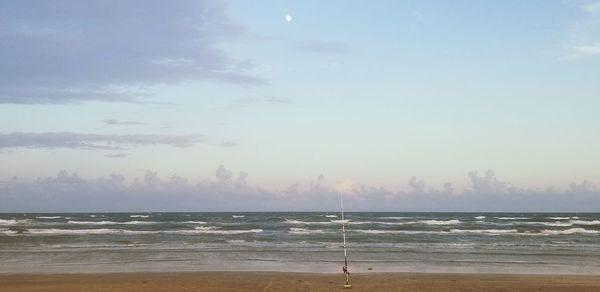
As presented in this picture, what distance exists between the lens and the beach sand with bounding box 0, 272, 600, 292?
50.3ft

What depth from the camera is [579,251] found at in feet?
92.6

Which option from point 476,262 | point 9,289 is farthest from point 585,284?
point 9,289

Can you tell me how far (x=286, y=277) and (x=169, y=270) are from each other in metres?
4.92

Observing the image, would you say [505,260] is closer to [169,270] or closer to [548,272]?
[548,272]

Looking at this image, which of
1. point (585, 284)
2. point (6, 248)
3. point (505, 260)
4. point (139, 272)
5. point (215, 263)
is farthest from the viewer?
point (6, 248)

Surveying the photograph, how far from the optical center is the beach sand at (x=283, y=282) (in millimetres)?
15336

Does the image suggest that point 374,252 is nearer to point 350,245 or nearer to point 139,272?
point 350,245

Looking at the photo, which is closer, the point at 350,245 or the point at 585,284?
the point at 585,284

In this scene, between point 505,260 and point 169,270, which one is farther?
point 505,260

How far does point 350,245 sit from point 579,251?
40.8 ft

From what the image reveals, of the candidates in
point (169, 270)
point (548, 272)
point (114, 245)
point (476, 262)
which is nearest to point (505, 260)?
point (476, 262)

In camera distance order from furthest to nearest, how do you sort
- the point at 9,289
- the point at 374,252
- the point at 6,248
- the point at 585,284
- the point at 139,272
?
the point at 6,248
the point at 374,252
the point at 139,272
the point at 585,284
the point at 9,289

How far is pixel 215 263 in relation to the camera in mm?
21922

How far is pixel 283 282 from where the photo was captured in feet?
53.8
